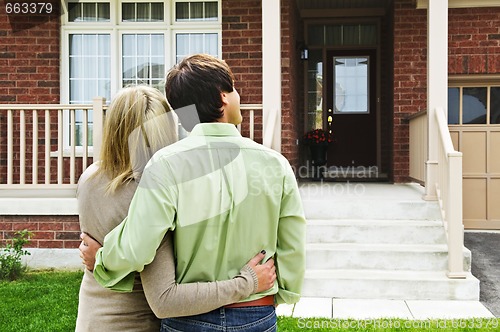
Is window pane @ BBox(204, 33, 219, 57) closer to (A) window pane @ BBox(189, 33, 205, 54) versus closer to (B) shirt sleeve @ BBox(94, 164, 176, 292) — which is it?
(A) window pane @ BBox(189, 33, 205, 54)

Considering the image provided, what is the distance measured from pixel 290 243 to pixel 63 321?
309 cm

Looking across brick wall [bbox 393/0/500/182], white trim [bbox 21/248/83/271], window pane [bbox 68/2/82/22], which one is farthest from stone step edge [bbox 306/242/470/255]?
window pane [bbox 68/2/82/22]

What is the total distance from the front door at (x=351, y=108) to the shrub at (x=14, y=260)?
16.9 feet

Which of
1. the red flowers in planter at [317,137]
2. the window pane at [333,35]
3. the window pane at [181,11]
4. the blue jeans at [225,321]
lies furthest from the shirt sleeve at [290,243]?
the window pane at [333,35]

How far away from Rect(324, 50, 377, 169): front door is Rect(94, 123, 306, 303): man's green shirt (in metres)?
7.74

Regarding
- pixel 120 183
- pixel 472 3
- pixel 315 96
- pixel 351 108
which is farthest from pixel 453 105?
pixel 120 183

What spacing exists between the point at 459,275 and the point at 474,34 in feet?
13.3

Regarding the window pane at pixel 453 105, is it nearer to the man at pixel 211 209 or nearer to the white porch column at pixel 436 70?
the white porch column at pixel 436 70

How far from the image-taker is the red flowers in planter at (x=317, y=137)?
8.58 metres

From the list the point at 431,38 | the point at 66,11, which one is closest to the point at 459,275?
the point at 431,38

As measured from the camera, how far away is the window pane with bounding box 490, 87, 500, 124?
7.61 meters

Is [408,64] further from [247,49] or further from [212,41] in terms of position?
[212,41]

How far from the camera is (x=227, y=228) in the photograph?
4.67 feet

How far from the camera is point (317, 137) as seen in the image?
859 cm
